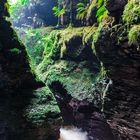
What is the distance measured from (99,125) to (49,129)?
3595mm

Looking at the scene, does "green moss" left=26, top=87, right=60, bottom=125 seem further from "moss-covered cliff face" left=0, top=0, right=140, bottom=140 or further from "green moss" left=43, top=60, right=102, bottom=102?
"green moss" left=43, top=60, right=102, bottom=102

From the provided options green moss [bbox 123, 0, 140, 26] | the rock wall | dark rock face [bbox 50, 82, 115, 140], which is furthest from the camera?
dark rock face [bbox 50, 82, 115, 140]

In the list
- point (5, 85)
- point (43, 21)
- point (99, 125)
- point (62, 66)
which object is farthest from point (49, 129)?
point (43, 21)

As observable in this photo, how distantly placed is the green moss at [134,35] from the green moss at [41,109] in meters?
3.78

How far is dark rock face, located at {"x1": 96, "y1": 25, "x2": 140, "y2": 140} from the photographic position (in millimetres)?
8188

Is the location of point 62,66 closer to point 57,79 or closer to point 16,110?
point 57,79

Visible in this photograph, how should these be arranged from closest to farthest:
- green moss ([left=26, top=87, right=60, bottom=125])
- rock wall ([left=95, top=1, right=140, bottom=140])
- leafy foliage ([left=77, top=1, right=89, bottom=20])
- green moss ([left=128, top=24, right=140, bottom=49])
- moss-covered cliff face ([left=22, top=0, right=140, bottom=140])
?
green moss ([left=128, top=24, right=140, bottom=49]) < rock wall ([left=95, top=1, right=140, bottom=140]) < moss-covered cliff face ([left=22, top=0, right=140, bottom=140]) < green moss ([left=26, top=87, right=60, bottom=125]) < leafy foliage ([left=77, top=1, right=89, bottom=20])

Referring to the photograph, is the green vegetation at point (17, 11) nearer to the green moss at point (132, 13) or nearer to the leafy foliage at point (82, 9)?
the leafy foliage at point (82, 9)

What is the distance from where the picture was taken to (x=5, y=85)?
909 cm

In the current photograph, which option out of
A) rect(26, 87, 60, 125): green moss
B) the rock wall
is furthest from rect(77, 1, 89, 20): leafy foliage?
rect(26, 87, 60, 125): green moss

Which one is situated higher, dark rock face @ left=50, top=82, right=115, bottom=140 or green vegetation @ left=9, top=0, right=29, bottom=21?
green vegetation @ left=9, top=0, right=29, bottom=21

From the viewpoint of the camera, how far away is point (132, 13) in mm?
7641

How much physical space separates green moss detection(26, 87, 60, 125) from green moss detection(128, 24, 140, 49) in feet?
12.4

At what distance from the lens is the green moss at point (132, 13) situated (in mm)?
7544
